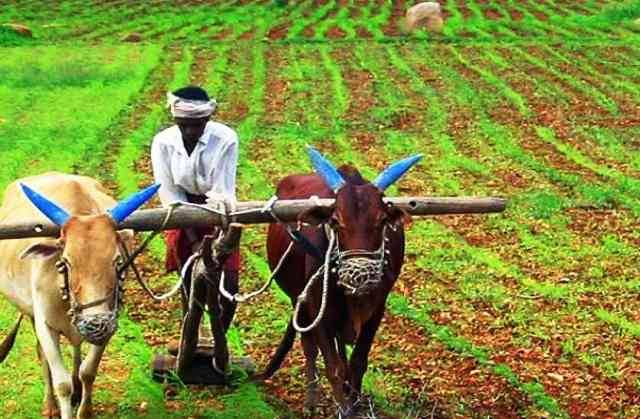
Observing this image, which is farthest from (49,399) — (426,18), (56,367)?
(426,18)

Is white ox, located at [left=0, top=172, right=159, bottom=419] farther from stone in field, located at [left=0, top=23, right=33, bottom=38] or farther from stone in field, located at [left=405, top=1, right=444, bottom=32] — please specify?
stone in field, located at [left=405, top=1, right=444, bottom=32]

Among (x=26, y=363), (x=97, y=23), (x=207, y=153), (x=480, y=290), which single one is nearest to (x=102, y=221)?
(x=207, y=153)

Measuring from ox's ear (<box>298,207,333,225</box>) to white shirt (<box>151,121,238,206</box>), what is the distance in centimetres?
109

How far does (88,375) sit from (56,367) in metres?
0.27

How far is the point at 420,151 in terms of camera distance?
1488 cm

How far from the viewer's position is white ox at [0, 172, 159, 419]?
18.0ft

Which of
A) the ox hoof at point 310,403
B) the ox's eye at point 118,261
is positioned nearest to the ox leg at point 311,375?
the ox hoof at point 310,403

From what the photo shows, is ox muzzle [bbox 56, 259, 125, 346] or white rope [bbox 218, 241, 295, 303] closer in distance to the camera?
ox muzzle [bbox 56, 259, 125, 346]

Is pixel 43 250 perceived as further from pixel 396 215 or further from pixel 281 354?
pixel 281 354

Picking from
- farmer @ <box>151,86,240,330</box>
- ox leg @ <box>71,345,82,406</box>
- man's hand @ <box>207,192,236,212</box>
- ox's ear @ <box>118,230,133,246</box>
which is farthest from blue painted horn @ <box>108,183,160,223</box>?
ox leg @ <box>71,345,82,406</box>

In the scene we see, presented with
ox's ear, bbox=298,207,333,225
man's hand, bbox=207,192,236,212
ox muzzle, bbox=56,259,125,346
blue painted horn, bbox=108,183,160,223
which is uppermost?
blue painted horn, bbox=108,183,160,223

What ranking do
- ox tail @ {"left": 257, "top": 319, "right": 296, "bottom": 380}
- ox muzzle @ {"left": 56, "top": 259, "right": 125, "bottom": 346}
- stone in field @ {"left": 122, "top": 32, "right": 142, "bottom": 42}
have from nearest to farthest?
ox muzzle @ {"left": 56, "top": 259, "right": 125, "bottom": 346} → ox tail @ {"left": 257, "top": 319, "right": 296, "bottom": 380} → stone in field @ {"left": 122, "top": 32, "right": 142, "bottom": 42}

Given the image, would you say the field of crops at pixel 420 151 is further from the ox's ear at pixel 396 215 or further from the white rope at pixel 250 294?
the ox's ear at pixel 396 215

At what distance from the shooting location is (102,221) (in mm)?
5664
